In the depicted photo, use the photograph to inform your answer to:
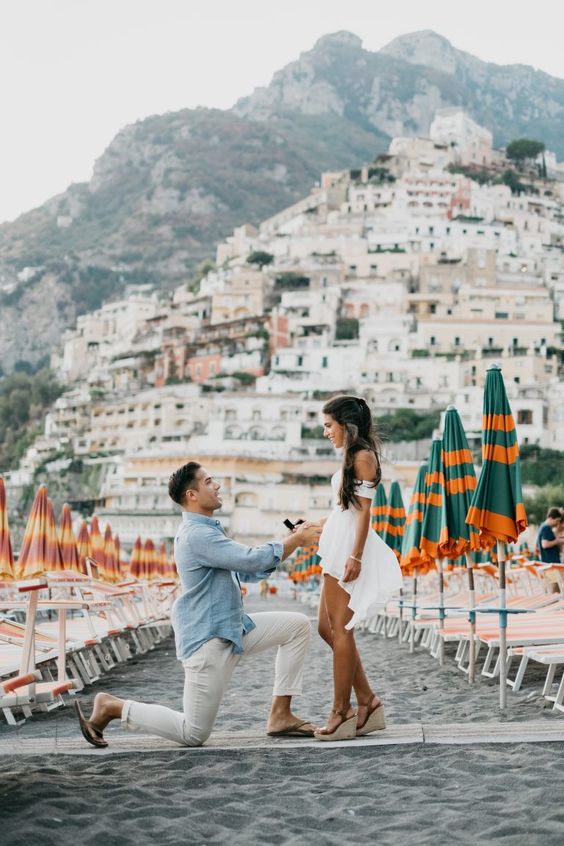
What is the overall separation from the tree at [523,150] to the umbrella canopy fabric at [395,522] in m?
131

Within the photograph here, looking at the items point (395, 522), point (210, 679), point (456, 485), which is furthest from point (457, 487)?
Answer: point (395, 522)

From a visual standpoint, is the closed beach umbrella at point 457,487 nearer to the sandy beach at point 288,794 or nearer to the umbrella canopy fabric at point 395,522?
the sandy beach at point 288,794

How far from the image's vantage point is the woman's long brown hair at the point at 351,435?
5.96 meters

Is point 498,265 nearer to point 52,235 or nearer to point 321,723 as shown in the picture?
point 321,723

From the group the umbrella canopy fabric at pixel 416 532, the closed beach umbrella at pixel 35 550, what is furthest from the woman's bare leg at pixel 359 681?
the umbrella canopy fabric at pixel 416 532

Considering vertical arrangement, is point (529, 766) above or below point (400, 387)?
below

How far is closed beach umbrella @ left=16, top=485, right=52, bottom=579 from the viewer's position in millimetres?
8766

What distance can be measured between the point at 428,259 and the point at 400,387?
2329 cm

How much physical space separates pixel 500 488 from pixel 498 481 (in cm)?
5

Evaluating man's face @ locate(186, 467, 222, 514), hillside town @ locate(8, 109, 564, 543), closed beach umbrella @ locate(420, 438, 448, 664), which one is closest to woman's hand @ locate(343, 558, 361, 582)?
man's face @ locate(186, 467, 222, 514)

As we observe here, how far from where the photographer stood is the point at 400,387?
82000 millimetres

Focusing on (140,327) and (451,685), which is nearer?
(451,685)

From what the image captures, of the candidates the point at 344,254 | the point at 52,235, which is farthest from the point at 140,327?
the point at 52,235

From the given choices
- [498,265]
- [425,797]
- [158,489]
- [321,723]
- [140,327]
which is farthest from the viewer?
[140,327]
